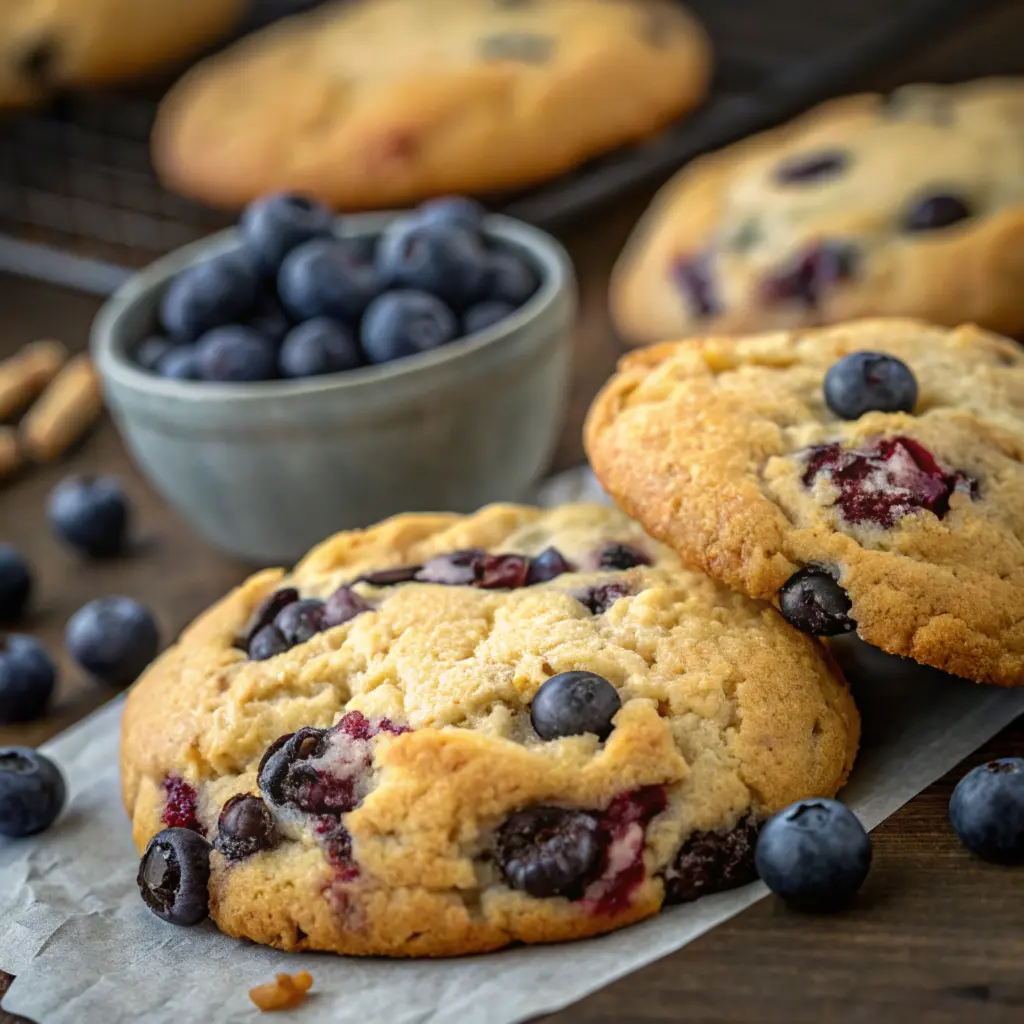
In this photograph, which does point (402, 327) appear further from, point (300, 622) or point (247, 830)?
point (247, 830)

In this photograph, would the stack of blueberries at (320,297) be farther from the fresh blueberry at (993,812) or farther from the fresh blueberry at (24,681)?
the fresh blueberry at (993,812)

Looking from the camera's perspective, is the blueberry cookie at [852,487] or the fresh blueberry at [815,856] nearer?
the fresh blueberry at [815,856]

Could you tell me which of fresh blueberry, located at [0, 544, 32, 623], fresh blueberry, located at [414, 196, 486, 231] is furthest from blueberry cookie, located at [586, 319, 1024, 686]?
fresh blueberry, located at [0, 544, 32, 623]

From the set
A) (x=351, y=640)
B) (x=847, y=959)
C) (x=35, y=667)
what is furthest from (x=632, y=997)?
(x=35, y=667)

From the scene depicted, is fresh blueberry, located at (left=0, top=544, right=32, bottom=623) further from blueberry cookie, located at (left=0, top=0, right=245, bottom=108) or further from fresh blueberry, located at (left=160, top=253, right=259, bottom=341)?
blueberry cookie, located at (left=0, top=0, right=245, bottom=108)

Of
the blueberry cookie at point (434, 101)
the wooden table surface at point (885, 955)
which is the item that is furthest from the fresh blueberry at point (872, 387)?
the blueberry cookie at point (434, 101)

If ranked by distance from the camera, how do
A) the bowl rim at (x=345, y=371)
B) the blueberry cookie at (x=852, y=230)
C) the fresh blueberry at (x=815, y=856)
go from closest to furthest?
the fresh blueberry at (x=815, y=856), the bowl rim at (x=345, y=371), the blueberry cookie at (x=852, y=230)
